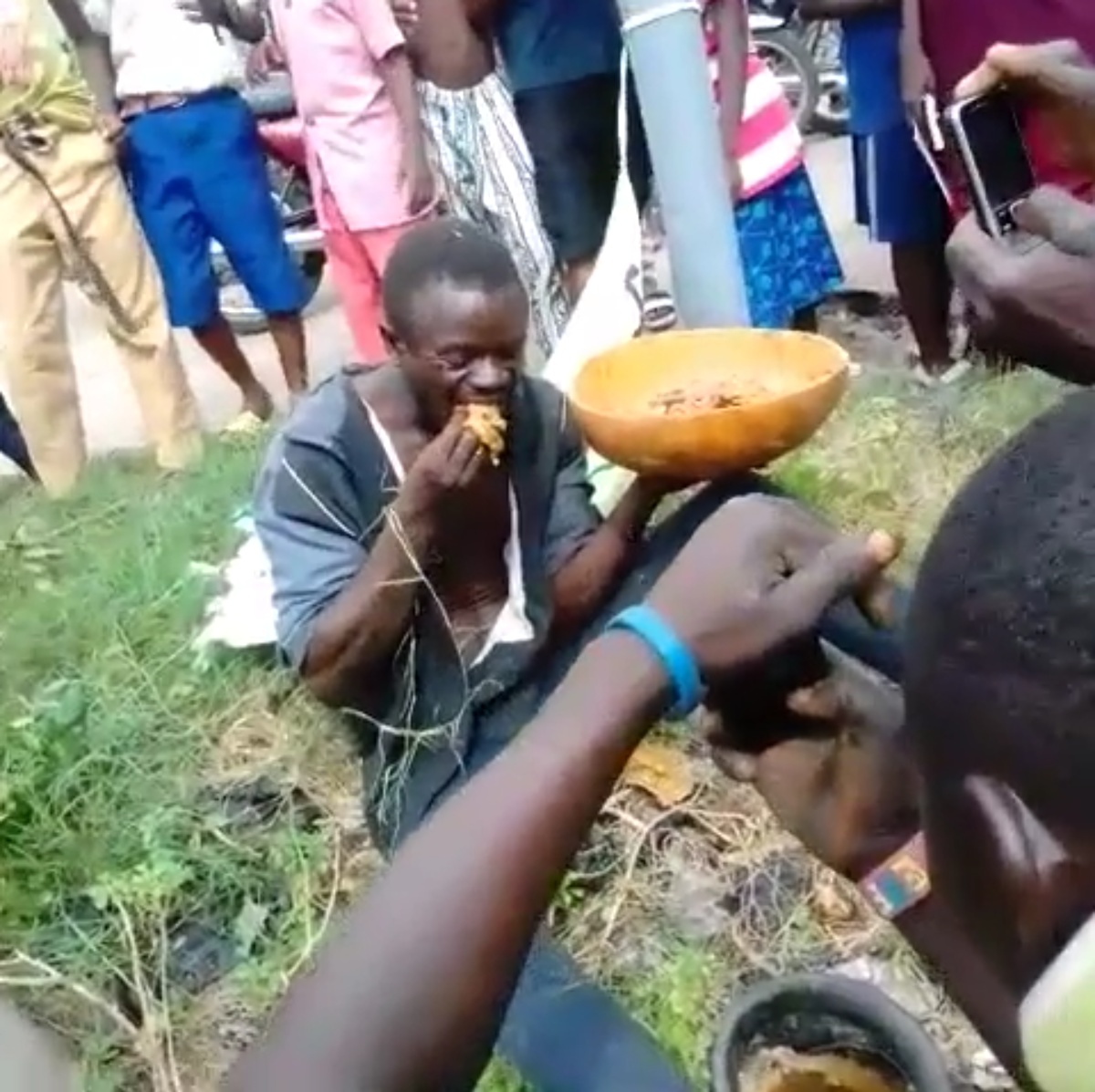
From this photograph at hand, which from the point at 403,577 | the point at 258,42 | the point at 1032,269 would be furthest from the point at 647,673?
the point at 258,42

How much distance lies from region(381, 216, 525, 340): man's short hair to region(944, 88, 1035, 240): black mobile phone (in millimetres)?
730

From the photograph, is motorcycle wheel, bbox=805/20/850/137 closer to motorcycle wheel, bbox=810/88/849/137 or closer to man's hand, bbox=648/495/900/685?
motorcycle wheel, bbox=810/88/849/137

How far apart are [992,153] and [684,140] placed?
698mm

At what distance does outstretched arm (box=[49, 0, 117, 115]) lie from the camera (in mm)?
5047

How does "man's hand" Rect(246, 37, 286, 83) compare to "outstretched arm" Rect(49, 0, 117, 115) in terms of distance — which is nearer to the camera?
"outstretched arm" Rect(49, 0, 117, 115)

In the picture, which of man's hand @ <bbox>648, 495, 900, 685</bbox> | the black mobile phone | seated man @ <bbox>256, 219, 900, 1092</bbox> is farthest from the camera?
seated man @ <bbox>256, 219, 900, 1092</bbox>

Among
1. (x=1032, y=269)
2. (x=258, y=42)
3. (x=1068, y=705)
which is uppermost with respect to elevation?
(x=1068, y=705)

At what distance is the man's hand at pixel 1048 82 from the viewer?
81.0 inches

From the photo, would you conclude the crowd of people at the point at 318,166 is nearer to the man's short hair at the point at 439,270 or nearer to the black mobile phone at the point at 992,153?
the man's short hair at the point at 439,270

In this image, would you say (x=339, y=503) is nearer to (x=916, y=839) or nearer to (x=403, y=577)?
(x=403, y=577)

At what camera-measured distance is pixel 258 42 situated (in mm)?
5691

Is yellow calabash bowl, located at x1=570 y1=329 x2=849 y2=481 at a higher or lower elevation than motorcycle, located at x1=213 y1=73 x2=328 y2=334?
higher

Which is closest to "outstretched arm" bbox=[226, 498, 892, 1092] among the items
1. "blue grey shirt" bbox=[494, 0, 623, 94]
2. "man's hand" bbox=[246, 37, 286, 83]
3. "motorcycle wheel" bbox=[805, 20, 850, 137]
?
"blue grey shirt" bbox=[494, 0, 623, 94]

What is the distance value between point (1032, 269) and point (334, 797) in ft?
5.46
